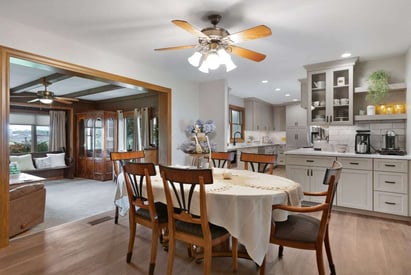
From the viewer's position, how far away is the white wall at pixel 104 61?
2.56m

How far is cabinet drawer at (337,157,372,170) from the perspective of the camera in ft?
11.1

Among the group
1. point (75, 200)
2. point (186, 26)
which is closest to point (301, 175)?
point (186, 26)

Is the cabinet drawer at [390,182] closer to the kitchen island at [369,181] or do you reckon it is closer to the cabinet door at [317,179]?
the kitchen island at [369,181]

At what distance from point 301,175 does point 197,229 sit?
8.95ft

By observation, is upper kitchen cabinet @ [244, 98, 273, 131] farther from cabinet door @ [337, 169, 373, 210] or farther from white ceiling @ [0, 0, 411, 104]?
cabinet door @ [337, 169, 373, 210]

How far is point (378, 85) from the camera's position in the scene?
3.58 meters

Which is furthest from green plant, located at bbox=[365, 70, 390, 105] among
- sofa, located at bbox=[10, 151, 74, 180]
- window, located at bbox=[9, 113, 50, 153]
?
window, located at bbox=[9, 113, 50, 153]

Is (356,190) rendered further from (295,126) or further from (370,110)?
(295,126)

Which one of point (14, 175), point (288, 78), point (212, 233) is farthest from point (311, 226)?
point (14, 175)

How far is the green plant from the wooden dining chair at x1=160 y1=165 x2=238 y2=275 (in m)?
3.38

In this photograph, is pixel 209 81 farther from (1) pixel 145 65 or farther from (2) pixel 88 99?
(2) pixel 88 99

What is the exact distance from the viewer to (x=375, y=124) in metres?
3.85

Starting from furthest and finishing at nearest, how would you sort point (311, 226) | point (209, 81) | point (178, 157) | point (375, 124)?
point (209, 81) < point (178, 157) < point (375, 124) < point (311, 226)

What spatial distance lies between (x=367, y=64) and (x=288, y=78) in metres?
1.44
